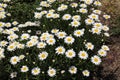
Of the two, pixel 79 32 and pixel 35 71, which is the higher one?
pixel 79 32

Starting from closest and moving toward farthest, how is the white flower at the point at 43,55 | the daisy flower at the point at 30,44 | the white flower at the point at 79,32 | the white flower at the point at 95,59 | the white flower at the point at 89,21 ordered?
the white flower at the point at 43,55 → the white flower at the point at 95,59 → the daisy flower at the point at 30,44 → the white flower at the point at 79,32 → the white flower at the point at 89,21

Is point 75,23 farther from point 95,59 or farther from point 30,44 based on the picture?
point 30,44

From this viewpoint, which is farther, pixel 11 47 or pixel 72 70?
pixel 11 47

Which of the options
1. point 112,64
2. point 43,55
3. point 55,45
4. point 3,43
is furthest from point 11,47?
point 112,64

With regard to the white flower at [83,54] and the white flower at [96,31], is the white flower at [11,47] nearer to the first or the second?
the white flower at [83,54]

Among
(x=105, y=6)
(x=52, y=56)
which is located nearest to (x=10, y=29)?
(x=52, y=56)

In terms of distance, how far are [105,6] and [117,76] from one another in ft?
6.77

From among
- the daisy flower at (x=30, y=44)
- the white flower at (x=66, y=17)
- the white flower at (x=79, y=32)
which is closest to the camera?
the daisy flower at (x=30, y=44)

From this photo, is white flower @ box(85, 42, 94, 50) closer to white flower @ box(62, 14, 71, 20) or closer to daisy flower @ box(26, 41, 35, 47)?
white flower @ box(62, 14, 71, 20)

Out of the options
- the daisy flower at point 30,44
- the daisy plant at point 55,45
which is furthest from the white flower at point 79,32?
the daisy flower at point 30,44

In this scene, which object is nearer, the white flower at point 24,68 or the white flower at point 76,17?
the white flower at point 24,68

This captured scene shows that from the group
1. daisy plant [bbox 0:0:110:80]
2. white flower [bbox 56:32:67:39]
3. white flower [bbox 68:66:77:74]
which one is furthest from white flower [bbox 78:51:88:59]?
white flower [bbox 56:32:67:39]

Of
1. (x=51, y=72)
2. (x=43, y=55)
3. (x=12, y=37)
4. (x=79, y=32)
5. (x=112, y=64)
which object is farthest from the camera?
(x=112, y=64)

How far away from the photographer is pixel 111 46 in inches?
247
